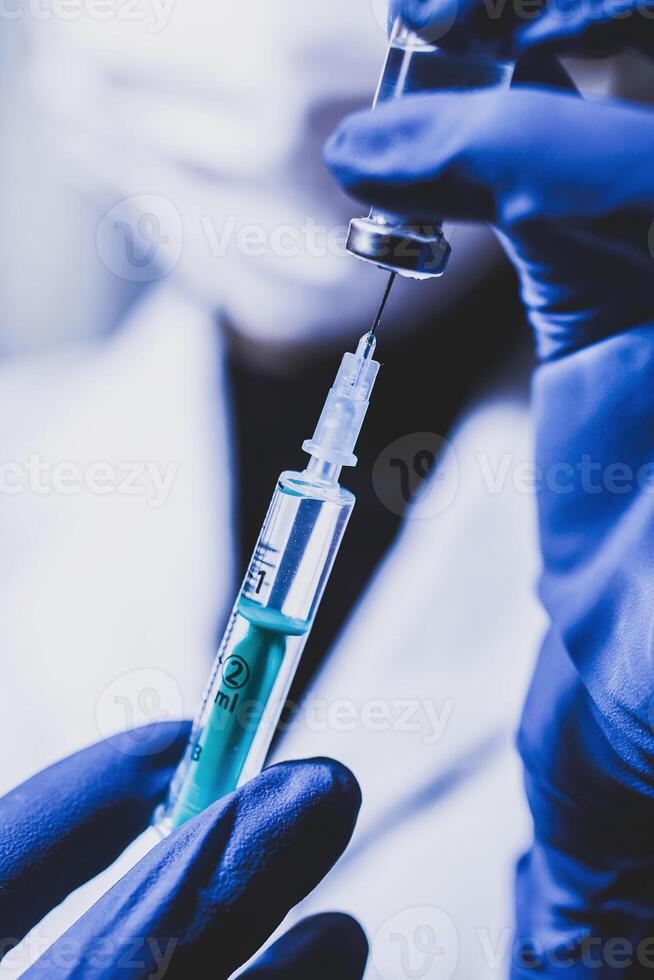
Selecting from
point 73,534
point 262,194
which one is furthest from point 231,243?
point 73,534

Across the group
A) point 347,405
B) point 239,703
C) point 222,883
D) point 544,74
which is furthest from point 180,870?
point 544,74

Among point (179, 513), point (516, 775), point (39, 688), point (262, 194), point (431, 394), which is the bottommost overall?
point (39, 688)

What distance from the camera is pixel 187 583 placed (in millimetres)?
872

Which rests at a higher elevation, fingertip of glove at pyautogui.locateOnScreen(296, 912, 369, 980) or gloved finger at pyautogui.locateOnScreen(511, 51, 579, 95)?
gloved finger at pyautogui.locateOnScreen(511, 51, 579, 95)

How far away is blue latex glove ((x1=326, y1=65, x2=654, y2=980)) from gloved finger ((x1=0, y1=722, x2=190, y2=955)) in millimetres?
368

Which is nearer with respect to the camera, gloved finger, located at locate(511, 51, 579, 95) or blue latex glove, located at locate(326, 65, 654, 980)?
blue latex glove, located at locate(326, 65, 654, 980)

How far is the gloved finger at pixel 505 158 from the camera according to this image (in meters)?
0.47

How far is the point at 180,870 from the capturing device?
0.49 meters

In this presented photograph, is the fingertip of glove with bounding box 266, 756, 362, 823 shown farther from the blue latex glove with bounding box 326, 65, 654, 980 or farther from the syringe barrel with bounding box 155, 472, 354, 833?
the blue latex glove with bounding box 326, 65, 654, 980

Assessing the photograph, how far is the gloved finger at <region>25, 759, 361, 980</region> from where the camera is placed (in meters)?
0.47

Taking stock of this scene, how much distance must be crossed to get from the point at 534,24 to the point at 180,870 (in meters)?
0.58

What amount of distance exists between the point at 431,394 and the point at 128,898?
554 mm

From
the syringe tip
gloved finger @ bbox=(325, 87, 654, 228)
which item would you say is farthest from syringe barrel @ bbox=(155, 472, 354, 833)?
gloved finger @ bbox=(325, 87, 654, 228)

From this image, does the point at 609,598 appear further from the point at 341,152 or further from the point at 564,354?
the point at 341,152
